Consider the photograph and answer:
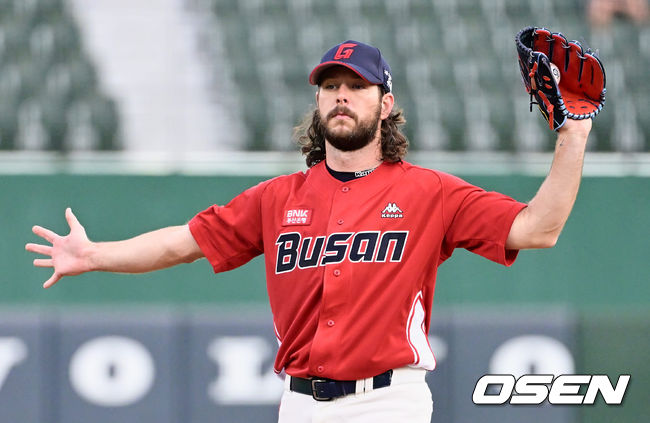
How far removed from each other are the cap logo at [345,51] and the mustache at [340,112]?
154mm

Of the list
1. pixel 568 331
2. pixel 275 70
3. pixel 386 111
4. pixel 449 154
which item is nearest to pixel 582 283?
pixel 568 331

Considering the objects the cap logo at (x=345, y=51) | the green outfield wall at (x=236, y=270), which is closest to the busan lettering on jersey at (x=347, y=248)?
the cap logo at (x=345, y=51)

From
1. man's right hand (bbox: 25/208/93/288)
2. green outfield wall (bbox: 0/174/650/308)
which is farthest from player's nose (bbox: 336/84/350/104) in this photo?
green outfield wall (bbox: 0/174/650/308)

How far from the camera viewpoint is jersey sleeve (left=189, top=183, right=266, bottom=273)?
3053 millimetres

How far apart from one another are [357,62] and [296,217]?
501mm

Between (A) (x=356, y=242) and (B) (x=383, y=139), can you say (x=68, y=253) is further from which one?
(B) (x=383, y=139)

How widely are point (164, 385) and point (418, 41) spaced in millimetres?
2677

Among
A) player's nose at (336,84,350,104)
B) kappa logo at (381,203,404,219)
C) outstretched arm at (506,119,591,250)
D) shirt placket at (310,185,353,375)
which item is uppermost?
player's nose at (336,84,350,104)

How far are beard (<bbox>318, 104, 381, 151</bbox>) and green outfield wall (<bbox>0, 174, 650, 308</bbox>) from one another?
242 cm

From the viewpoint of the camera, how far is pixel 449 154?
218 inches

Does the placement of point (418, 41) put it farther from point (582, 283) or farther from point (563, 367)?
point (563, 367)

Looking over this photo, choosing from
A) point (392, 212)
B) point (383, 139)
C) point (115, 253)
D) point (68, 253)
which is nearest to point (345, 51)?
point (383, 139)

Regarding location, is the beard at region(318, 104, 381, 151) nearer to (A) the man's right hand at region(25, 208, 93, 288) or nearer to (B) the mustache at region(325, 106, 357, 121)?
(B) the mustache at region(325, 106, 357, 121)

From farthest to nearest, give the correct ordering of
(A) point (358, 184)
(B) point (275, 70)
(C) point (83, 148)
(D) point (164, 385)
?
(B) point (275, 70)
(C) point (83, 148)
(D) point (164, 385)
(A) point (358, 184)
